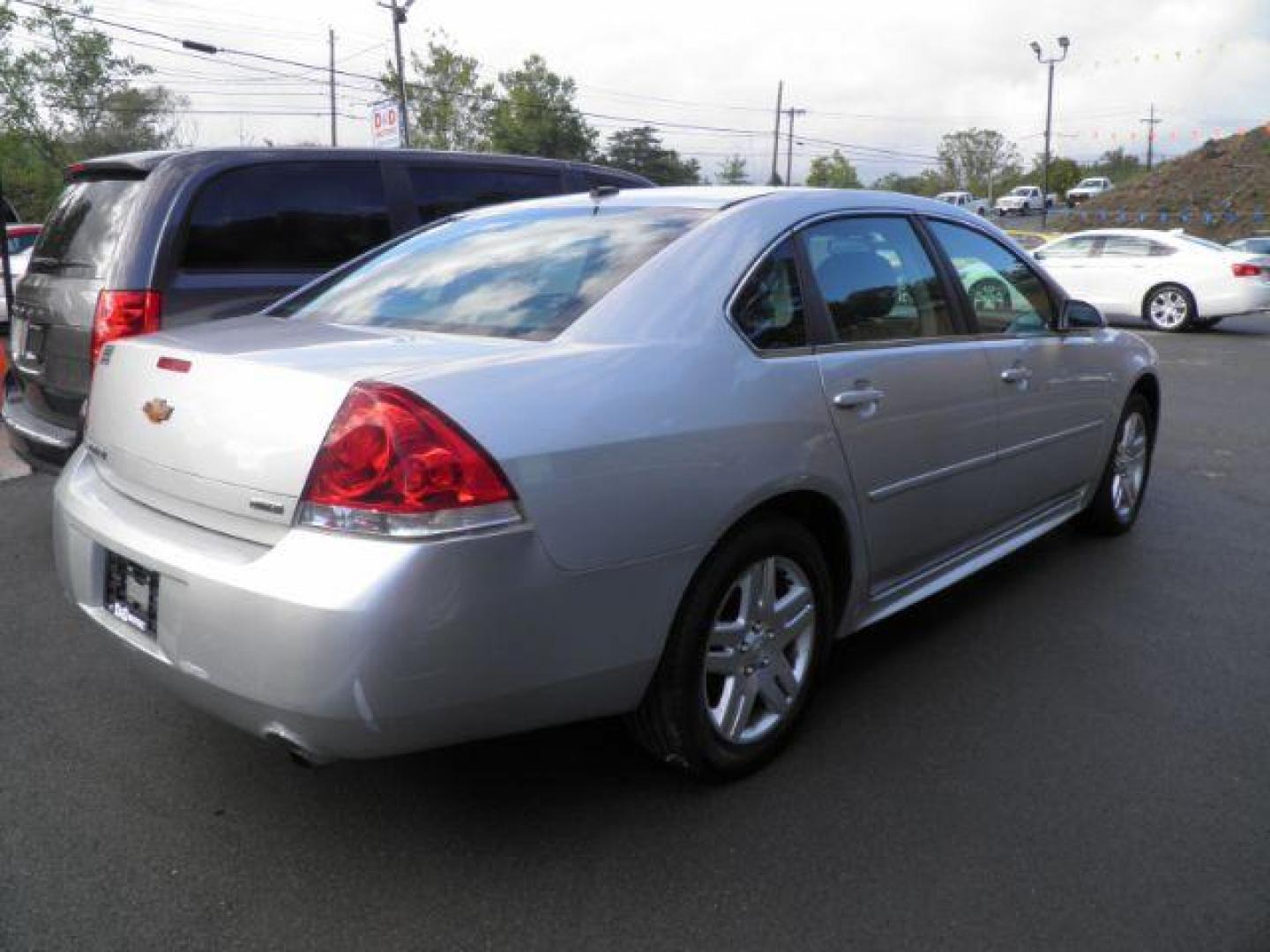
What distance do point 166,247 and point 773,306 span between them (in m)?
2.84

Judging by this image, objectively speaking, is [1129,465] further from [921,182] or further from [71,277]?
[921,182]

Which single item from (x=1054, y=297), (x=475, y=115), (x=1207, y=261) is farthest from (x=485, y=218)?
(x=475, y=115)

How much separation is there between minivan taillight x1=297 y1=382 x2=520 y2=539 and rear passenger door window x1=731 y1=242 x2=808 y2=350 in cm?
95

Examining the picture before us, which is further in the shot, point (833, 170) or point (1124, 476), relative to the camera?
point (833, 170)

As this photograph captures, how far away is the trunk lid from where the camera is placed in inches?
85.7

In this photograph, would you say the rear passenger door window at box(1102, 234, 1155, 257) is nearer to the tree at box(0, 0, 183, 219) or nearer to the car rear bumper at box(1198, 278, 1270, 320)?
the car rear bumper at box(1198, 278, 1270, 320)

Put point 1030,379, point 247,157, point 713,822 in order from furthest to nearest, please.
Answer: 1. point 247,157
2. point 1030,379
3. point 713,822

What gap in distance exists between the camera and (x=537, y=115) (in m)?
62.7

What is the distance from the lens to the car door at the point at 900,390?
3.04 m

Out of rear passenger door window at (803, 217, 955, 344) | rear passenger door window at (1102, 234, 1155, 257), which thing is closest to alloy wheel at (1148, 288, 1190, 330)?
rear passenger door window at (1102, 234, 1155, 257)

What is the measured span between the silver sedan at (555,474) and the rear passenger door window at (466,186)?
2.45 m

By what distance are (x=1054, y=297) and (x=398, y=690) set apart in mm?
3359

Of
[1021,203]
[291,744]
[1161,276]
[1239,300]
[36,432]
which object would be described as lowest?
[291,744]

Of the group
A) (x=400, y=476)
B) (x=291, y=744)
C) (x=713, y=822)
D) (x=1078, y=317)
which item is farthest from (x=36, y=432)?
(x=1078, y=317)
